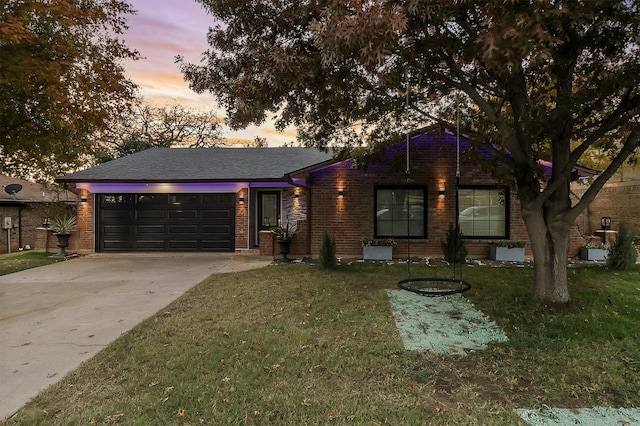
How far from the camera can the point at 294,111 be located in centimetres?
643

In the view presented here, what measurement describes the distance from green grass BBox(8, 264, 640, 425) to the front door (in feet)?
22.3

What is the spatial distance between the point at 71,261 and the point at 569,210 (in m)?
12.6

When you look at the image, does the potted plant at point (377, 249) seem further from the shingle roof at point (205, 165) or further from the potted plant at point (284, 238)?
the shingle roof at point (205, 165)

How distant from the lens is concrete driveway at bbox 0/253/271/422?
363 cm

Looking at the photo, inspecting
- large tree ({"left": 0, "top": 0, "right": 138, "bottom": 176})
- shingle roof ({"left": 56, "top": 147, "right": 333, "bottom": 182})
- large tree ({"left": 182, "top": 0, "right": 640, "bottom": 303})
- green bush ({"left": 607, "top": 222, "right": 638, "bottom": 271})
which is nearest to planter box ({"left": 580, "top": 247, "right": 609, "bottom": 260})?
green bush ({"left": 607, "top": 222, "right": 638, "bottom": 271})

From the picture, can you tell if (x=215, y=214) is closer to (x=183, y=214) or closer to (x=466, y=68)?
(x=183, y=214)

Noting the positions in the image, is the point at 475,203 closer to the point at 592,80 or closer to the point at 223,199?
the point at 592,80

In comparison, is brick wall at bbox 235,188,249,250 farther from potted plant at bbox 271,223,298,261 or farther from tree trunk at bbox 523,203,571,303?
tree trunk at bbox 523,203,571,303

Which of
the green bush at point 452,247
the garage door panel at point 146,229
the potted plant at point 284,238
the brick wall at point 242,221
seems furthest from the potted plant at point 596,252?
the garage door panel at point 146,229

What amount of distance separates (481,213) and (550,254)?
546 cm

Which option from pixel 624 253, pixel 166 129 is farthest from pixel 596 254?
pixel 166 129

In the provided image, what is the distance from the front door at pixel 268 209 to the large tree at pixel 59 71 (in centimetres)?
513

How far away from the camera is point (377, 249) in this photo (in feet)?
33.6

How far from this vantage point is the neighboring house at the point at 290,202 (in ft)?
34.5
